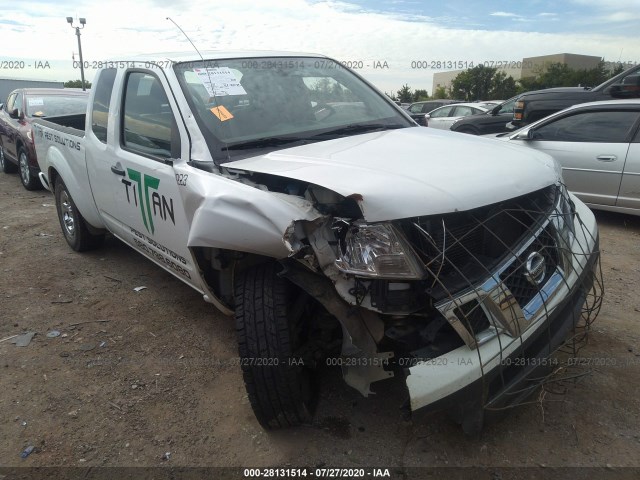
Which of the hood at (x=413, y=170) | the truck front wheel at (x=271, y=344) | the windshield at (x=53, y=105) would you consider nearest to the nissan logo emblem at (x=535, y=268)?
the hood at (x=413, y=170)

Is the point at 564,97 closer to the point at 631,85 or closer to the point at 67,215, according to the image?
the point at 631,85

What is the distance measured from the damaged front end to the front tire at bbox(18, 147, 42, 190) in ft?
24.8

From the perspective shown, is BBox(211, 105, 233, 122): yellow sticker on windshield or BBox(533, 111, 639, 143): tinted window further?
BBox(533, 111, 639, 143): tinted window

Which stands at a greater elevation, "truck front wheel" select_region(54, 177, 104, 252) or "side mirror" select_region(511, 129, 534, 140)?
"side mirror" select_region(511, 129, 534, 140)

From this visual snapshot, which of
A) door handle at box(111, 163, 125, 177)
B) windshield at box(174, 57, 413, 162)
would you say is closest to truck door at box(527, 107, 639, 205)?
windshield at box(174, 57, 413, 162)

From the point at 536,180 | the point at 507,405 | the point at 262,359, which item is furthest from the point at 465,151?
the point at 262,359

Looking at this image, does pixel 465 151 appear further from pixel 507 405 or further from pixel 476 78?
pixel 476 78

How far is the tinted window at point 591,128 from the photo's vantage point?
5.35m

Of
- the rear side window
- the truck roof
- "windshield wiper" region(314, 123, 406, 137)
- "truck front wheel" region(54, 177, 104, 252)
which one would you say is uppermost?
the truck roof

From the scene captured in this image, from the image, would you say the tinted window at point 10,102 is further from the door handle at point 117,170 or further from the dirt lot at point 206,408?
the door handle at point 117,170

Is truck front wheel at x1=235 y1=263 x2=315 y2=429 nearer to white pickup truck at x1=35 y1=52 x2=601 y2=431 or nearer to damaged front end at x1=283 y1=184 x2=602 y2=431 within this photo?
white pickup truck at x1=35 y1=52 x2=601 y2=431

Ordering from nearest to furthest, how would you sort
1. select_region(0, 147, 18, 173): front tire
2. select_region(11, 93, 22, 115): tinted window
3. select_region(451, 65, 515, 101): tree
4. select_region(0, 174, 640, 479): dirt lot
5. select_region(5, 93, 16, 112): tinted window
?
select_region(0, 174, 640, 479): dirt lot < select_region(11, 93, 22, 115): tinted window < select_region(5, 93, 16, 112): tinted window < select_region(0, 147, 18, 173): front tire < select_region(451, 65, 515, 101): tree

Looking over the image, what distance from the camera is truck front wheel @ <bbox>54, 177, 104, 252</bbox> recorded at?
4773mm

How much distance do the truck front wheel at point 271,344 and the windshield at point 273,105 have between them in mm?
754
